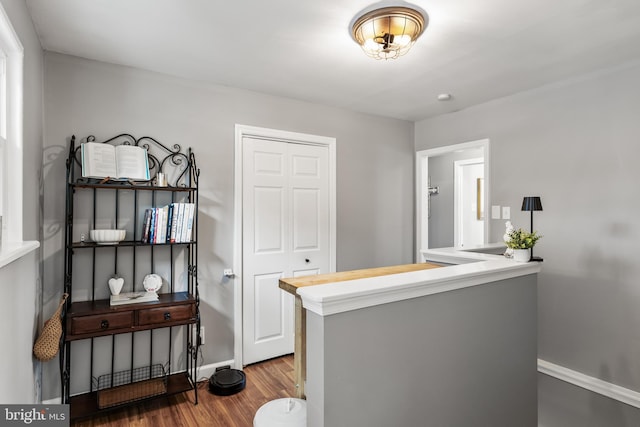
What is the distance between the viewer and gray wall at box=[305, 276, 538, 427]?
1.32 meters

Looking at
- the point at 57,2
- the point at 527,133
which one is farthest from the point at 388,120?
the point at 57,2

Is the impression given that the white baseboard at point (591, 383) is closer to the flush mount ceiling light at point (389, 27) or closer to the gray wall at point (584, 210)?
the gray wall at point (584, 210)

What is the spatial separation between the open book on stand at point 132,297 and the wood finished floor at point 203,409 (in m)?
0.77

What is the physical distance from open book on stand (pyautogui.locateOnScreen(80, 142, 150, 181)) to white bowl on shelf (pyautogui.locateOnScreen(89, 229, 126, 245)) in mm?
368

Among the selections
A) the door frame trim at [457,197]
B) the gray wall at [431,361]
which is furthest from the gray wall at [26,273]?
the door frame trim at [457,197]

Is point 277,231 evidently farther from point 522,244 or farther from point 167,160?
point 522,244

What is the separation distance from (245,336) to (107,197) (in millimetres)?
1611

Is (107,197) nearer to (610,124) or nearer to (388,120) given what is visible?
(388,120)

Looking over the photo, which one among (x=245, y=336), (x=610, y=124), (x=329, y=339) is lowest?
(x=245, y=336)

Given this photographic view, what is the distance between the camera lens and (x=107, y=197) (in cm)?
254

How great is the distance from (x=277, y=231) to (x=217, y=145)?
949mm

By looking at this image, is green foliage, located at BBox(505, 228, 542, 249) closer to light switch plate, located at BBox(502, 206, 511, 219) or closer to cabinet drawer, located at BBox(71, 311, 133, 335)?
light switch plate, located at BBox(502, 206, 511, 219)

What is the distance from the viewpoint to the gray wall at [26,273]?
1.56 meters
